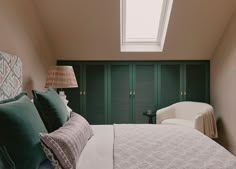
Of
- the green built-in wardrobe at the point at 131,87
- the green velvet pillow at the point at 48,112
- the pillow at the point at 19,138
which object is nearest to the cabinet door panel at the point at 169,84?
the green built-in wardrobe at the point at 131,87

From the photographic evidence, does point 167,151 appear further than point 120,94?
No

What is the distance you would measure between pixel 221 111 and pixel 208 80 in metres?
0.69

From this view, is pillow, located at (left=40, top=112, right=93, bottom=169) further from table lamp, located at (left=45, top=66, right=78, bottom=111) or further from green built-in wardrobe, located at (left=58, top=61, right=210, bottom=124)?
green built-in wardrobe, located at (left=58, top=61, right=210, bottom=124)

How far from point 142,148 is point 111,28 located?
2.36 metres

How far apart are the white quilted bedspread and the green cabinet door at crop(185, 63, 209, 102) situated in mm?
2352

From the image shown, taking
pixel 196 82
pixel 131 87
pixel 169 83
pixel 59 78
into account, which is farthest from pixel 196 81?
pixel 59 78

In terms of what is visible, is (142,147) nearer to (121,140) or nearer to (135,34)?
(121,140)

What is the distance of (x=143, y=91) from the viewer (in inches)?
178

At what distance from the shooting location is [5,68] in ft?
6.94

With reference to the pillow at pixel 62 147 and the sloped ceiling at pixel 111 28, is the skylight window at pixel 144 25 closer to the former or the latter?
the sloped ceiling at pixel 111 28

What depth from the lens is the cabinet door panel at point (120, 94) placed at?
14.8 ft

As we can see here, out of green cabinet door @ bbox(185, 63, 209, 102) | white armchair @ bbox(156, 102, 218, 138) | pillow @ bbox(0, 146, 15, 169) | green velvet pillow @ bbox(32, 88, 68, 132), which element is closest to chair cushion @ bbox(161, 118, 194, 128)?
white armchair @ bbox(156, 102, 218, 138)

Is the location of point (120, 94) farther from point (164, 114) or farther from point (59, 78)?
point (59, 78)

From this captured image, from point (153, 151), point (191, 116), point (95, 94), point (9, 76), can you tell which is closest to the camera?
point (153, 151)
